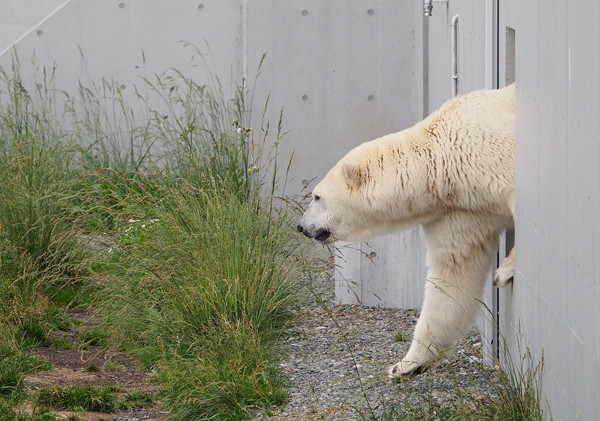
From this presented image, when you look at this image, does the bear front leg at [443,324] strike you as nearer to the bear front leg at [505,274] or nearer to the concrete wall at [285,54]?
the bear front leg at [505,274]

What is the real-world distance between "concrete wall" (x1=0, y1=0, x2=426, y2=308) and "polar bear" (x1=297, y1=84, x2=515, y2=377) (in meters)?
4.78

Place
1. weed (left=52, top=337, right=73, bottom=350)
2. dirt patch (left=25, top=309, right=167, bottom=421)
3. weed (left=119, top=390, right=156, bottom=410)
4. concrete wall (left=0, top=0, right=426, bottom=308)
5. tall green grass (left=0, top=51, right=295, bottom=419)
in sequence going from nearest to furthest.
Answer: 1. tall green grass (left=0, top=51, right=295, bottom=419)
2. dirt patch (left=25, top=309, right=167, bottom=421)
3. weed (left=119, top=390, right=156, bottom=410)
4. weed (left=52, top=337, right=73, bottom=350)
5. concrete wall (left=0, top=0, right=426, bottom=308)

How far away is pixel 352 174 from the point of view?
15.7 ft

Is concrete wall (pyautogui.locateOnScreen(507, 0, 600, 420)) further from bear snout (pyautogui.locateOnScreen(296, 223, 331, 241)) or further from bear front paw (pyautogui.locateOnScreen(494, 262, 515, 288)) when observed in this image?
bear snout (pyautogui.locateOnScreen(296, 223, 331, 241))

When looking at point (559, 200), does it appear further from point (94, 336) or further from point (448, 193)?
point (94, 336)

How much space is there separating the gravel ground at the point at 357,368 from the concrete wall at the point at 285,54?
3147 mm

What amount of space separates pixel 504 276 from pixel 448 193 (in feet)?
2.05

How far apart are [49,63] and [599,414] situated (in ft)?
27.7

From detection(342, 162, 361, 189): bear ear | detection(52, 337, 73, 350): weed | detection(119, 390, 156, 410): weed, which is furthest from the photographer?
detection(52, 337, 73, 350): weed

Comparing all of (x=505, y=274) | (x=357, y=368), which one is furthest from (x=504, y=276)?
(x=357, y=368)

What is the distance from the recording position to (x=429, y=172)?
4.57 m

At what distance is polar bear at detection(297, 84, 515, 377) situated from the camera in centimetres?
437

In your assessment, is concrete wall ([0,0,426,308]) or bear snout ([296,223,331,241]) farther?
concrete wall ([0,0,426,308])

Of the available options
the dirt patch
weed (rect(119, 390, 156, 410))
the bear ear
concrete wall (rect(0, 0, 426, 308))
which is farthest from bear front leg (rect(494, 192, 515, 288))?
concrete wall (rect(0, 0, 426, 308))
